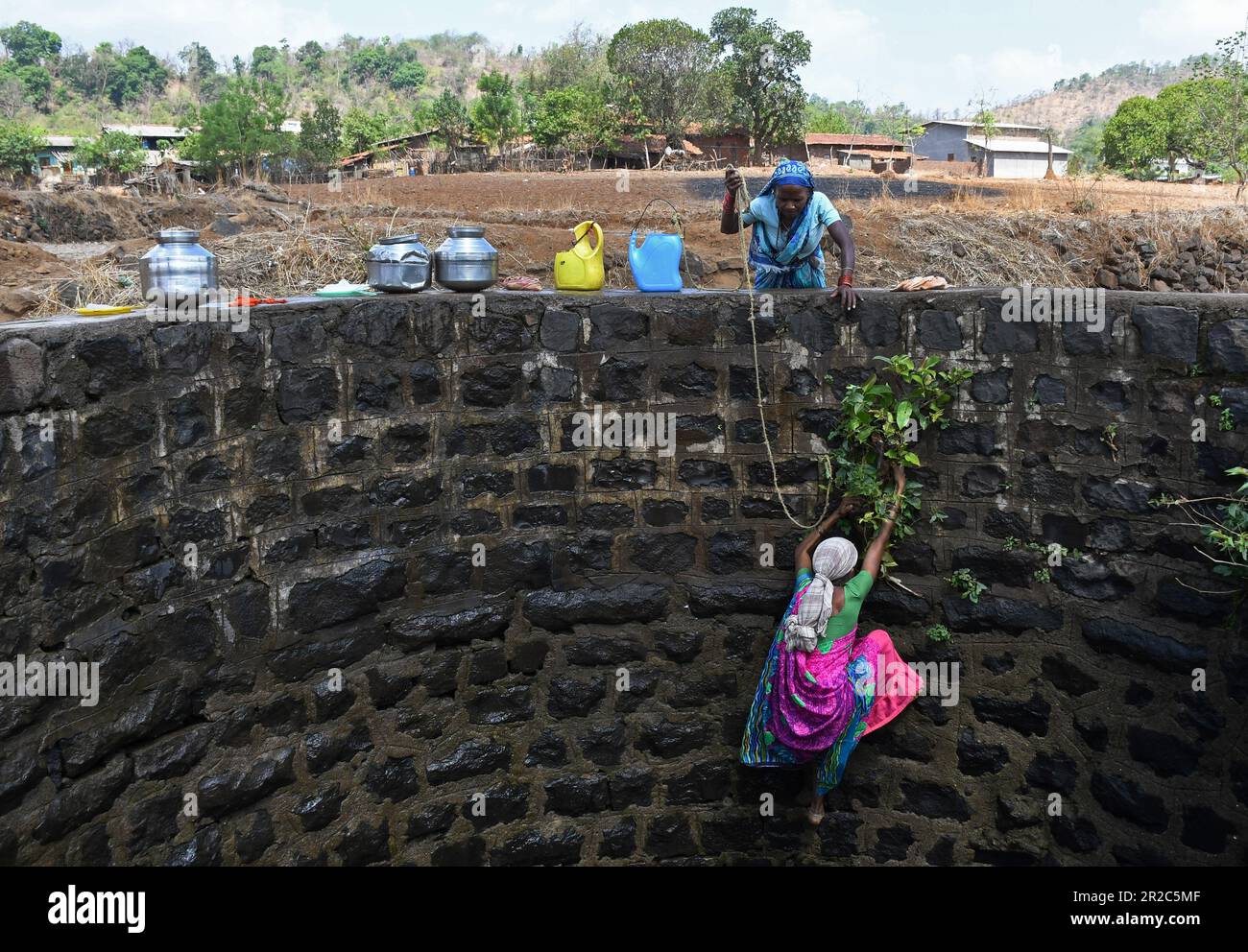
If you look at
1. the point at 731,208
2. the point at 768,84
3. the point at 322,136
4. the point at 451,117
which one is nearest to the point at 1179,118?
the point at 768,84

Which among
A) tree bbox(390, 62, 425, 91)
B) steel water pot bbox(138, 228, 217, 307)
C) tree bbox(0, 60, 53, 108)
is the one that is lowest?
steel water pot bbox(138, 228, 217, 307)

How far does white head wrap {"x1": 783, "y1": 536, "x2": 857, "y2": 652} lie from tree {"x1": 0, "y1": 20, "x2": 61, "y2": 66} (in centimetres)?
9396

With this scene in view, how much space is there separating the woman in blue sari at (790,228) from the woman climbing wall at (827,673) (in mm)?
1052

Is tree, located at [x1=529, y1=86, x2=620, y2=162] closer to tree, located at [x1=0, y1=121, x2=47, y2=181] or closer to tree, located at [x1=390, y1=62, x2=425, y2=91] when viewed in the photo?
tree, located at [x1=0, y1=121, x2=47, y2=181]

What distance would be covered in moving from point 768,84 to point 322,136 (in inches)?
619

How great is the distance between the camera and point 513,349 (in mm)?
4328

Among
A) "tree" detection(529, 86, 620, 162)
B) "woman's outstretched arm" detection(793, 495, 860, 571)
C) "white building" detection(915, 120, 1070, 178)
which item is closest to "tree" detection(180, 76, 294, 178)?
"tree" detection(529, 86, 620, 162)

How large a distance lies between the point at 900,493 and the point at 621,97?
31.4 m

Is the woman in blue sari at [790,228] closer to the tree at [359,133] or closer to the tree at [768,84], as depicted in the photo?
the tree at [768,84]

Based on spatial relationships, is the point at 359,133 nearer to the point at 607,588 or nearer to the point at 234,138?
the point at 234,138

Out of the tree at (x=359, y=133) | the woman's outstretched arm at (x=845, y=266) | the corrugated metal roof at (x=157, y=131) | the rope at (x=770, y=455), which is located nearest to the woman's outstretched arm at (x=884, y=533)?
the rope at (x=770, y=455)

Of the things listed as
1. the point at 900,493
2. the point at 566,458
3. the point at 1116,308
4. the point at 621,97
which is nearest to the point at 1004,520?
the point at 900,493

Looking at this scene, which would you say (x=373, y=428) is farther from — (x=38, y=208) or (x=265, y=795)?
(x=38, y=208)
